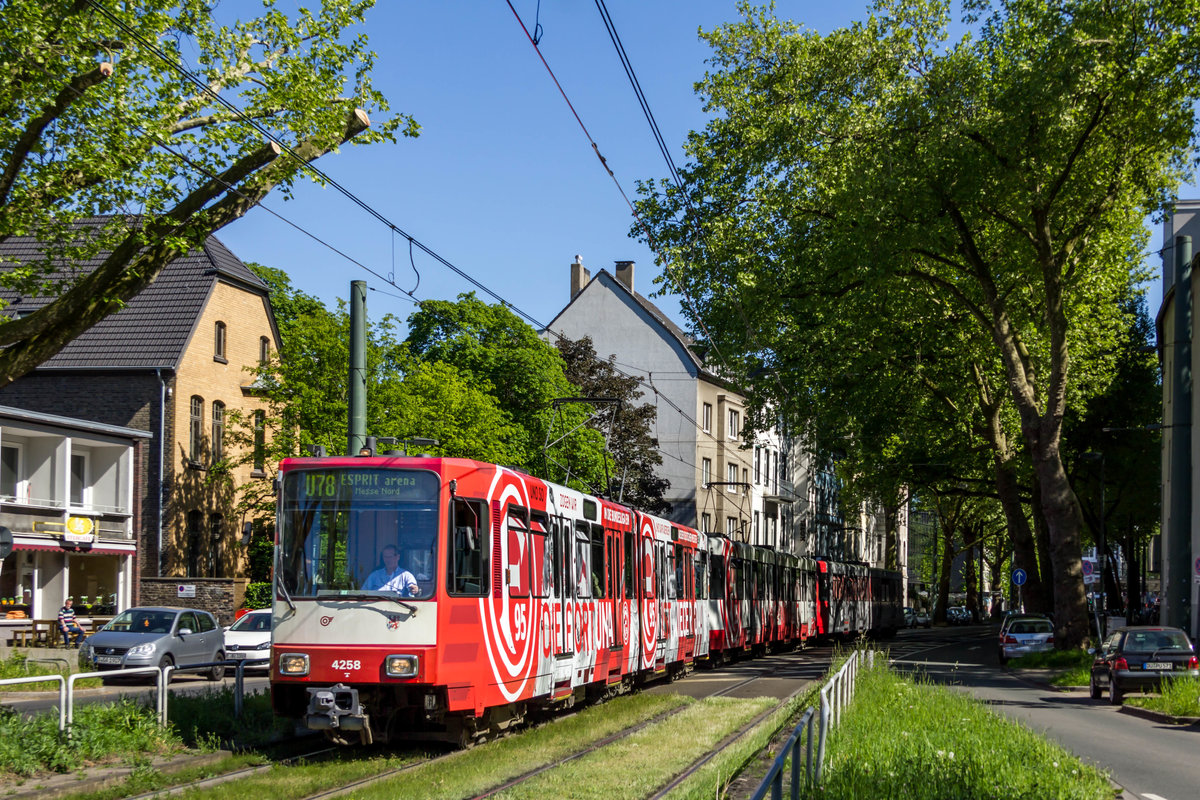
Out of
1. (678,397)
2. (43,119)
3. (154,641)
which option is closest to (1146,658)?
(154,641)

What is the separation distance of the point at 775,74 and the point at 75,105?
2175 cm

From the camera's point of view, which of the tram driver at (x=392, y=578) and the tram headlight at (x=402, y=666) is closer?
the tram headlight at (x=402, y=666)

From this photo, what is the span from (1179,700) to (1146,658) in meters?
3.14

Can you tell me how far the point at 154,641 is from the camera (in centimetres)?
2641

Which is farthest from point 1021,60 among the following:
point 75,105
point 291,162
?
point 75,105

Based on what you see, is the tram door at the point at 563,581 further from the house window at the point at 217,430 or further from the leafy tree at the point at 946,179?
the house window at the point at 217,430

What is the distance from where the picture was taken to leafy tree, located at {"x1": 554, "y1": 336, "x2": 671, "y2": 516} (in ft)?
173

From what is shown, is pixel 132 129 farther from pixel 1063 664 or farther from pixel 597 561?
pixel 1063 664

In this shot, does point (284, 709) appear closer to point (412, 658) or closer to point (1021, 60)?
point (412, 658)

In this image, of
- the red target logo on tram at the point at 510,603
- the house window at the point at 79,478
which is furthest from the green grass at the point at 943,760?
the house window at the point at 79,478

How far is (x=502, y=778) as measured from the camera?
38.6 feet

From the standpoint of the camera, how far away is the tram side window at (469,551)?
45.3 feet

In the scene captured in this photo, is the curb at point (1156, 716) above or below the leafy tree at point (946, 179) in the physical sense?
below

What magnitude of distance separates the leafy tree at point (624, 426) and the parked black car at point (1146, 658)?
29256mm
